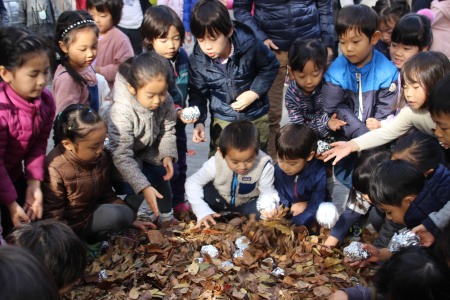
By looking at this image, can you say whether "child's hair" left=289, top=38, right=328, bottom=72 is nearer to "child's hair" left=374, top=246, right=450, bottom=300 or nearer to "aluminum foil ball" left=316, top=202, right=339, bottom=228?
"aluminum foil ball" left=316, top=202, right=339, bottom=228

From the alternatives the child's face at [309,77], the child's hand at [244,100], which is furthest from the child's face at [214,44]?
the child's face at [309,77]

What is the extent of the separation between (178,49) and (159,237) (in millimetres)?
1427

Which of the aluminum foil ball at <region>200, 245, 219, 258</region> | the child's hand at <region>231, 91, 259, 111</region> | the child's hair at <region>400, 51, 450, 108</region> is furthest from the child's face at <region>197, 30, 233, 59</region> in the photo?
the aluminum foil ball at <region>200, 245, 219, 258</region>

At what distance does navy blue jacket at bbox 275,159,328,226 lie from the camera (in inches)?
143

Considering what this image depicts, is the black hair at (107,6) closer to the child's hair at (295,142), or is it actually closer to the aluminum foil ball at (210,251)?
the child's hair at (295,142)

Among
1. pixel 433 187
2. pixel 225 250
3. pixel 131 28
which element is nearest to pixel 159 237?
pixel 225 250

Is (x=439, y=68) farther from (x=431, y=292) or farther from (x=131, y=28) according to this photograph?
(x=131, y=28)

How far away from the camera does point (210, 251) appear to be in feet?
10.9

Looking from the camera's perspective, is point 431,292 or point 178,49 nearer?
point 431,292

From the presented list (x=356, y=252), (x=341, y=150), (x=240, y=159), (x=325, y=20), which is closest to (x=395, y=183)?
(x=356, y=252)

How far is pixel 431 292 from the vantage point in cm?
197

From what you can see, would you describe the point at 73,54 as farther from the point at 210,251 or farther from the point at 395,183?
the point at 395,183

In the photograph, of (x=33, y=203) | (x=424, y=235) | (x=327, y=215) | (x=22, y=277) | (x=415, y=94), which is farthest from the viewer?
(x=327, y=215)

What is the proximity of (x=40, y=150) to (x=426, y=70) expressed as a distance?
2335 millimetres
